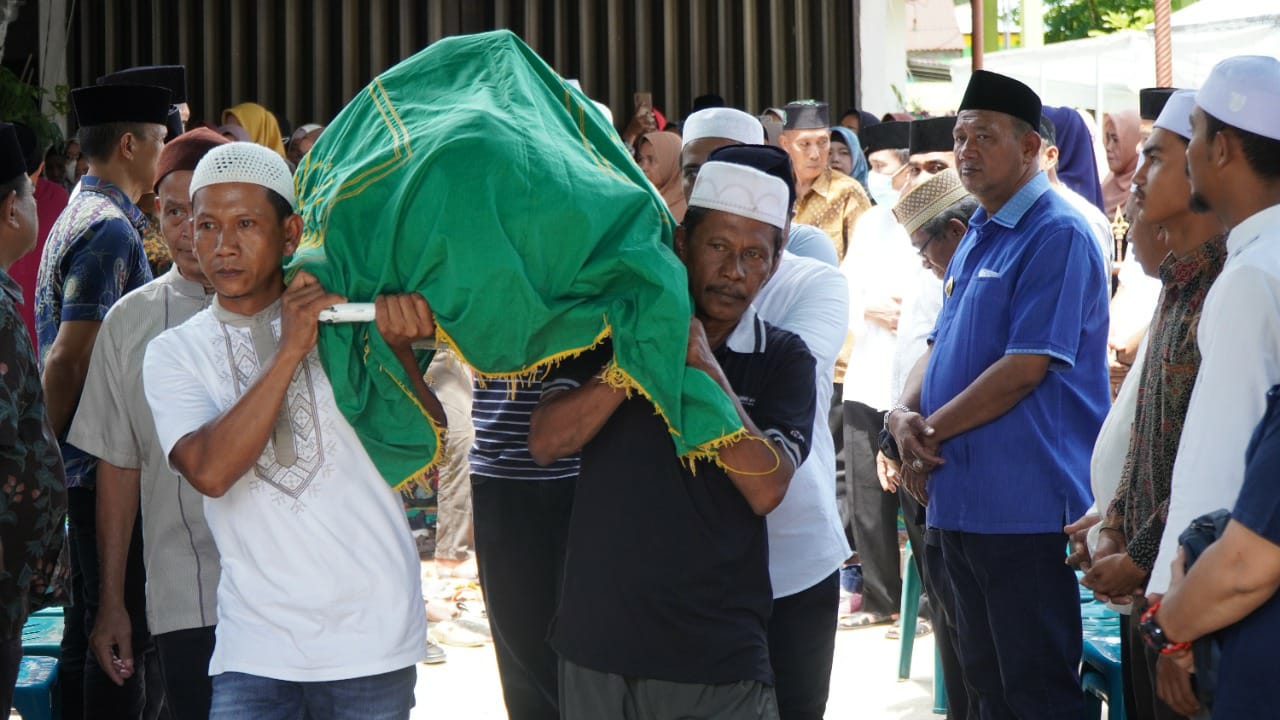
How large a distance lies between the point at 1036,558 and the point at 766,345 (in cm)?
111

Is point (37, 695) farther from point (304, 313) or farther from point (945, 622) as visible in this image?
point (945, 622)

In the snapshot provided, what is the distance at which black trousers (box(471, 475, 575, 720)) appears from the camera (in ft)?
11.5

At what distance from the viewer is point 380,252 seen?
248cm

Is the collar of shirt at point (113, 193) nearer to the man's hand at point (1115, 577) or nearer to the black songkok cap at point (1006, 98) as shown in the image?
the black songkok cap at point (1006, 98)

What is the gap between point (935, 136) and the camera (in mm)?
5316

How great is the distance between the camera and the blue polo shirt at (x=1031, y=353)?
3537mm

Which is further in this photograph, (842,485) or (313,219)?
(842,485)

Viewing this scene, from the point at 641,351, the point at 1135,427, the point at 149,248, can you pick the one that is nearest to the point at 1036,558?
the point at 1135,427

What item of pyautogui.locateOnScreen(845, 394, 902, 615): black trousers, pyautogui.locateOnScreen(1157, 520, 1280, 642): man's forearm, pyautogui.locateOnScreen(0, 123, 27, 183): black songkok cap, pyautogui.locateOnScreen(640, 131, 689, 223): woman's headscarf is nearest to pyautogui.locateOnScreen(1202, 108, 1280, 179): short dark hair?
pyautogui.locateOnScreen(1157, 520, 1280, 642): man's forearm

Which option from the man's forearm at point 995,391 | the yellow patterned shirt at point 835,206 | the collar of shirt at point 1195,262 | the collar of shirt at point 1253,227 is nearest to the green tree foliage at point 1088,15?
the yellow patterned shirt at point 835,206

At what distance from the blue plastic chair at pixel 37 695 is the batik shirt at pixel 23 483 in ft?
2.65

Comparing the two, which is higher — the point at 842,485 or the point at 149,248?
the point at 149,248

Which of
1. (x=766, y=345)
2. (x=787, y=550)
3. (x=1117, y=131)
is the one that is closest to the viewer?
(x=766, y=345)

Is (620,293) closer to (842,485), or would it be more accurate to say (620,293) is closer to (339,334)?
(339,334)
